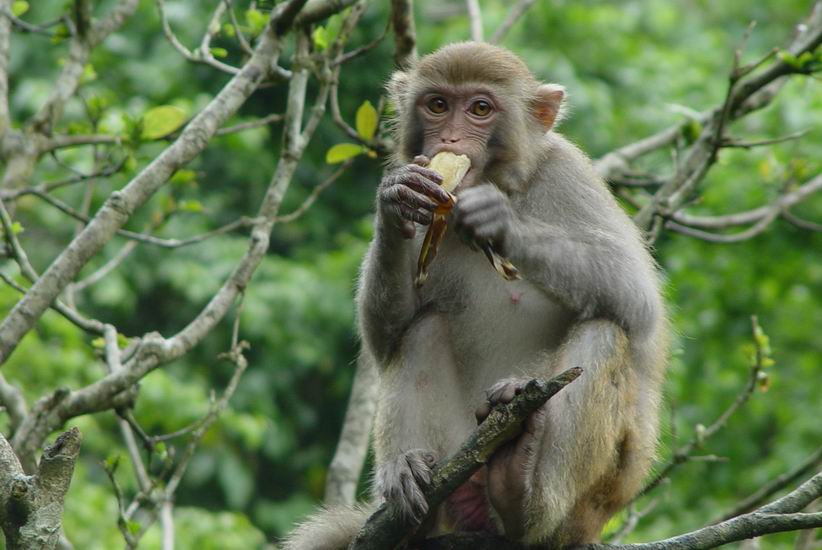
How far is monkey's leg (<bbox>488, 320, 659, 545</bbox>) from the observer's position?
4824 mm

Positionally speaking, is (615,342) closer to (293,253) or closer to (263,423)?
(263,423)

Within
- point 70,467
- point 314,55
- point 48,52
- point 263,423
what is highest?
point 48,52

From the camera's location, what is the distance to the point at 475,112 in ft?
18.2

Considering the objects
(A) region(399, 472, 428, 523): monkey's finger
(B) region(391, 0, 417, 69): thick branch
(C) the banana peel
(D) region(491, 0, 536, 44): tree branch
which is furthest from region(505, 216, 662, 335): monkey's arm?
(D) region(491, 0, 536, 44): tree branch

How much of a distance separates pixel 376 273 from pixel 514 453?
45.5 inches

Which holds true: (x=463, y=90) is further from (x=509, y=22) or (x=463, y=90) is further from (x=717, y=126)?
(x=509, y=22)

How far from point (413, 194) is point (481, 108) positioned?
2.92 ft

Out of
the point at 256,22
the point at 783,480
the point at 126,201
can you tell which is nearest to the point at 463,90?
the point at 256,22

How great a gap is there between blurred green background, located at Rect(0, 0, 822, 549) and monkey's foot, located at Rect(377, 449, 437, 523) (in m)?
5.47

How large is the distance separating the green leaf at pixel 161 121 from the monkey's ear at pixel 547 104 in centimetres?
187

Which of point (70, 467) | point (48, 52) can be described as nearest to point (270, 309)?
point (48, 52)

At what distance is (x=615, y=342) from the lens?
16.3ft

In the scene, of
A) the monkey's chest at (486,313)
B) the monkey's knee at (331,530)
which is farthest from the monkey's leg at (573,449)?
the monkey's knee at (331,530)

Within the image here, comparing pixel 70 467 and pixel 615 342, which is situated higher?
pixel 70 467
